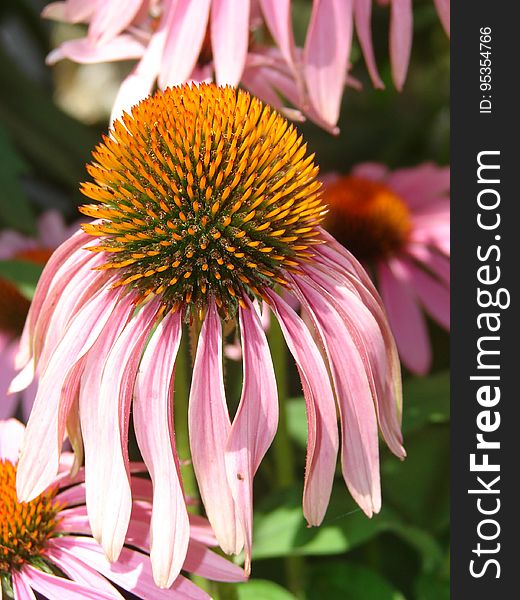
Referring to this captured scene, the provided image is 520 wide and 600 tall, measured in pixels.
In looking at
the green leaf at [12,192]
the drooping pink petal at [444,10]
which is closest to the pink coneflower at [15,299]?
the green leaf at [12,192]

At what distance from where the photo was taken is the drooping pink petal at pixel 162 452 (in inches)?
17.8

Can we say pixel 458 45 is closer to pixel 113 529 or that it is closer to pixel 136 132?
pixel 136 132

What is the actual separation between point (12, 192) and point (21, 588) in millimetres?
477

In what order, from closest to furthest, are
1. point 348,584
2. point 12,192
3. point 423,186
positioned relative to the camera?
1. point 348,584
2. point 12,192
3. point 423,186

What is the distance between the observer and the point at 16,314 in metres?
0.93

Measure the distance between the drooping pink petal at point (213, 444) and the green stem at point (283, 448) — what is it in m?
Result: 0.21

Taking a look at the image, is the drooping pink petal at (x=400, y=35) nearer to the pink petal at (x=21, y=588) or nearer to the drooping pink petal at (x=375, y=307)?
the drooping pink petal at (x=375, y=307)

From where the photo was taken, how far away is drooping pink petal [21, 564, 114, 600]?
493 mm

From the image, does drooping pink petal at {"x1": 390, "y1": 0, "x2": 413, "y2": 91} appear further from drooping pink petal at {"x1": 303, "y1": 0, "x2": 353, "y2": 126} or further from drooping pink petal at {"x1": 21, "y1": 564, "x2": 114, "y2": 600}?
drooping pink petal at {"x1": 21, "y1": 564, "x2": 114, "y2": 600}

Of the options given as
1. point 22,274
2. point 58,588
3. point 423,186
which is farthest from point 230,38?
point 423,186

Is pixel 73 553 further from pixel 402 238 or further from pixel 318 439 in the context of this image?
pixel 402 238

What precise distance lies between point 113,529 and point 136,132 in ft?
0.66

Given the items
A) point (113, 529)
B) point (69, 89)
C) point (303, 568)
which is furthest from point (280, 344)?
point (69, 89)

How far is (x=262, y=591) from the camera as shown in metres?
0.63
